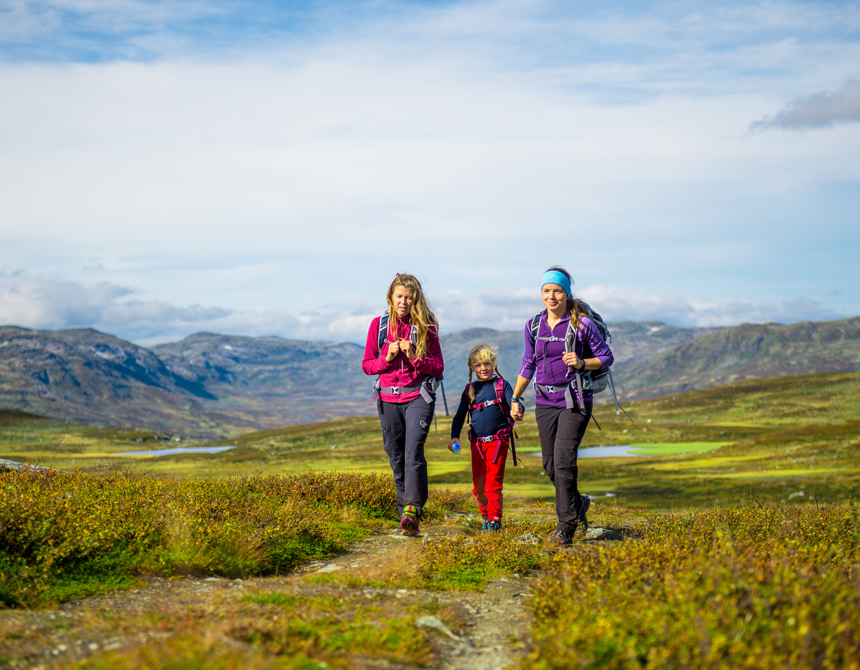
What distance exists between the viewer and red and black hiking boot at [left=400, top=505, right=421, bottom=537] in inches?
345

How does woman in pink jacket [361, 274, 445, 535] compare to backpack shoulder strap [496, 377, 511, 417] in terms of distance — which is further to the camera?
backpack shoulder strap [496, 377, 511, 417]

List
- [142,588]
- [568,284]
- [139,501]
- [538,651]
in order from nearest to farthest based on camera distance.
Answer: [538,651] < [142,588] < [139,501] < [568,284]

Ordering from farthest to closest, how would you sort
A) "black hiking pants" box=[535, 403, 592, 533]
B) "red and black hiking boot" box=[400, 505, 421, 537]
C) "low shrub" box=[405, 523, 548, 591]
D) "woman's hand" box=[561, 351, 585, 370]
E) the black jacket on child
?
1. the black jacket on child
2. "red and black hiking boot" box=[400, 505, 421, 537]
3. "black hiking pants" box=[535, 403, 592, 533]
4. "woman's hand" box=[561, 351, 585, 370]
5. "low shrub" box=[405, 523, 548, 591]

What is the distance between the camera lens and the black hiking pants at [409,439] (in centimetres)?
866

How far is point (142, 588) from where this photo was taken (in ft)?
19.5

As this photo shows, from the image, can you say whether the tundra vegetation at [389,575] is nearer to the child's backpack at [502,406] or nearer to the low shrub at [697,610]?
the low shrub at [697,610]

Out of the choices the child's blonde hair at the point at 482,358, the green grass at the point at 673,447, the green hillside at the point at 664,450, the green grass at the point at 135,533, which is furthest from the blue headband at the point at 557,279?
the green grass at the point at 673,447

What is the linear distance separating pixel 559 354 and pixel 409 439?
89.7 inches

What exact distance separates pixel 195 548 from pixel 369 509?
4.60m

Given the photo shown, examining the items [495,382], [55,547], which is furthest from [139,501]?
[495,382]

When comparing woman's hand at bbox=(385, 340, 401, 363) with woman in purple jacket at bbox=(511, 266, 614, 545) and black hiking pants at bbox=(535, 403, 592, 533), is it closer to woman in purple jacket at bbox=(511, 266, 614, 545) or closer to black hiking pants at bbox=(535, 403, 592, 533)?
woman in purple jacket at bbox=(511, 266, 614, 545)

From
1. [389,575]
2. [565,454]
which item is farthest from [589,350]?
[389,575]

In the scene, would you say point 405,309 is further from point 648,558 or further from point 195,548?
point 648,558

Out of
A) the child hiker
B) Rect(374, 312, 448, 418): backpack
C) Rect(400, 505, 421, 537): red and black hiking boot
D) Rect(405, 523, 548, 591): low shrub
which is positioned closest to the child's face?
the child hiker
